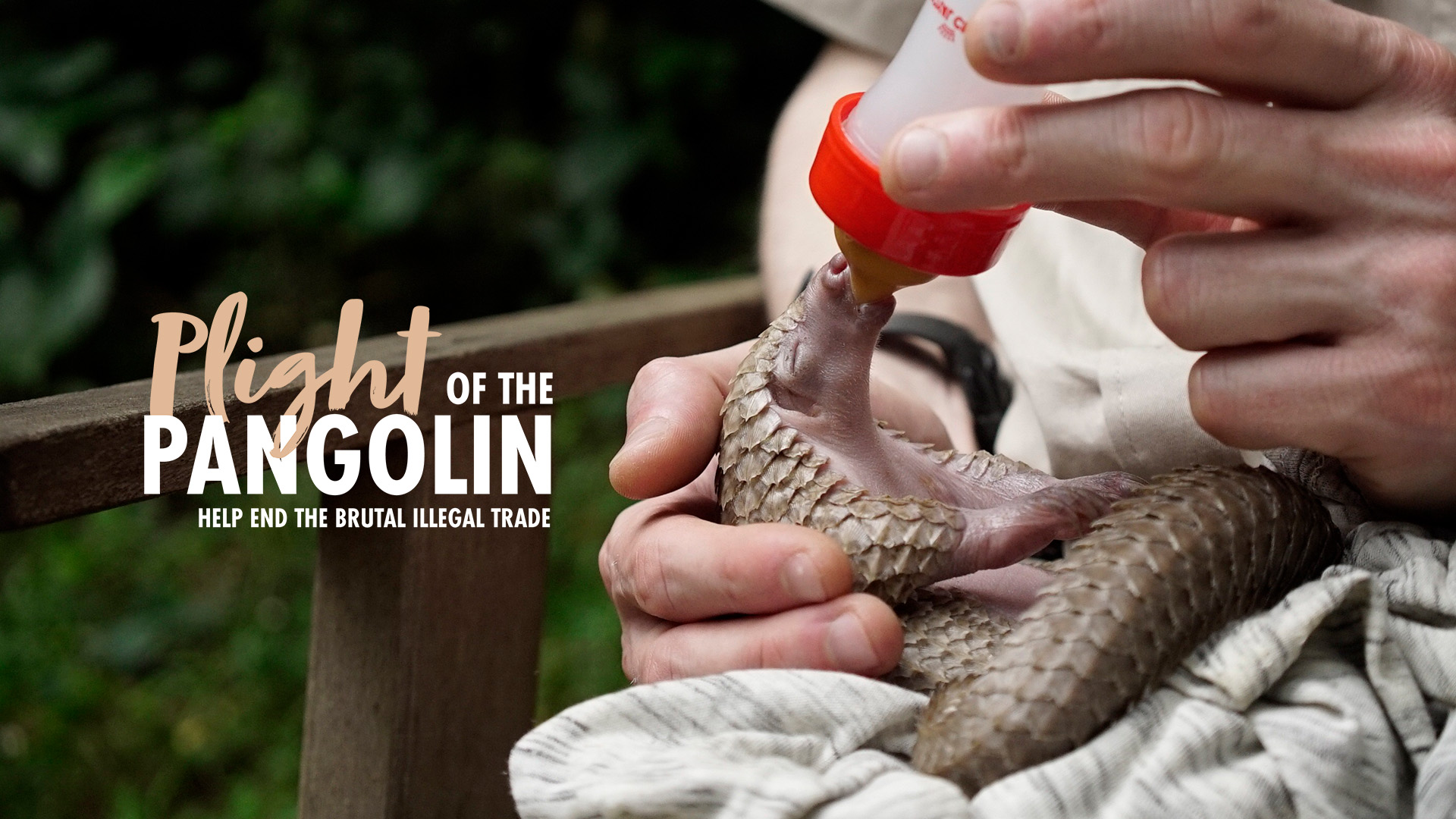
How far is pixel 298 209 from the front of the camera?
9.02ft

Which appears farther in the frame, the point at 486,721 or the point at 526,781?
the point at 486,721

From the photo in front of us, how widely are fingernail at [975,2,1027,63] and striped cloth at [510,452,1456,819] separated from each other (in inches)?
12.4

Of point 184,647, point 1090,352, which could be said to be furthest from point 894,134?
point 184,647

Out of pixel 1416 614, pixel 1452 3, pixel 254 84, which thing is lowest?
pixel 1416 614

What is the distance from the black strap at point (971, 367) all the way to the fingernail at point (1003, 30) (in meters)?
0.63

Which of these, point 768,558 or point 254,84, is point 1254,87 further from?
point 254,84

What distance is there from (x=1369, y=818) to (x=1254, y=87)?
1.19 ft

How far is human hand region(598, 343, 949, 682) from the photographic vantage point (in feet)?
2.19

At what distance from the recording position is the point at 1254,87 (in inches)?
23.7

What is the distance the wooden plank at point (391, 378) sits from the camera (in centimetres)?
76

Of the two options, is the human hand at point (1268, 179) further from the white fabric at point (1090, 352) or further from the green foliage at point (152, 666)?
the green foliage at point (152, 666)

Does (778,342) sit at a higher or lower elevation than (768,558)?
higher

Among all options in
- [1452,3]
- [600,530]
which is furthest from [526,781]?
[600,530]

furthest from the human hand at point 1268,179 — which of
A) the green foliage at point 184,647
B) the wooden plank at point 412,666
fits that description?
the green foliage at point 184,647
